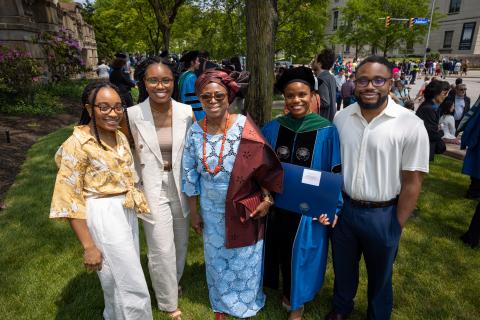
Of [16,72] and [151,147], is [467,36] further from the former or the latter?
[151,147]

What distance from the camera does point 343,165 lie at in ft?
8.30

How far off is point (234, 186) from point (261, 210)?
0.33 meters

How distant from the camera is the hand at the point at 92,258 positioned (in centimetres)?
219

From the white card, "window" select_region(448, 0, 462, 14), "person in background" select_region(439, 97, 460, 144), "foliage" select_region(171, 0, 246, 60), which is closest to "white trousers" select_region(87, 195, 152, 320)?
the white card

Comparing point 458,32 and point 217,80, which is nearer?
point 217,80

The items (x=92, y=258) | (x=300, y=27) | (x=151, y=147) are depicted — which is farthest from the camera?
(x=300, y=27)

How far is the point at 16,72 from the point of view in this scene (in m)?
11.1

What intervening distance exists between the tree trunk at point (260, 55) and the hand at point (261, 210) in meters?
1.81

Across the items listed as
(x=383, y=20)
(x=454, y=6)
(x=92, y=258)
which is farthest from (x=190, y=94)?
(x=454, y=6)

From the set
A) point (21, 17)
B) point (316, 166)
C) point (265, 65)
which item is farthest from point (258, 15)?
point (21, 17)

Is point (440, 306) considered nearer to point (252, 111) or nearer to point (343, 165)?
point (343, 165)

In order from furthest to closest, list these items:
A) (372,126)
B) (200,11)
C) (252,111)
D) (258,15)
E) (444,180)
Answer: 1. (200,11)
2. (444,180)
3. (252,111)
4. (258,15)
5. (372,126)

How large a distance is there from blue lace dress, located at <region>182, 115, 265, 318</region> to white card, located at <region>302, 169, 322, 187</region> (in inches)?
22.7

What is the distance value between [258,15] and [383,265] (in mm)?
3025
